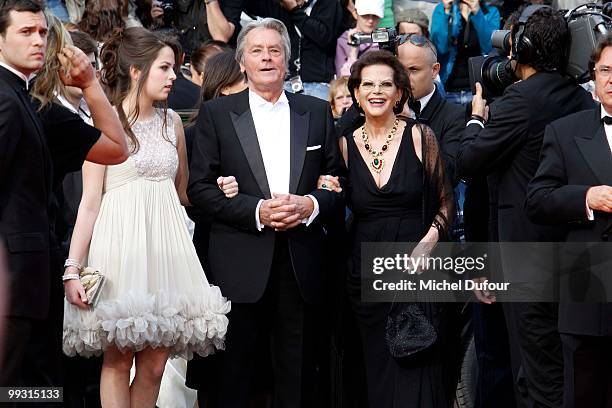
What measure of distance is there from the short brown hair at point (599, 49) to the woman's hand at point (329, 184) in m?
1.48

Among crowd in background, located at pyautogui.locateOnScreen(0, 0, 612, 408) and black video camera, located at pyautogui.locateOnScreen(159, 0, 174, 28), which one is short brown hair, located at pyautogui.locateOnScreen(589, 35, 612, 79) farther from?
black video camera, located at pyautogui.locateOnScreen(159, 0, 174, 28)

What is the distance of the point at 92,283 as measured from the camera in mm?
5824

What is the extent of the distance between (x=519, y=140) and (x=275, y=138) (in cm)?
132

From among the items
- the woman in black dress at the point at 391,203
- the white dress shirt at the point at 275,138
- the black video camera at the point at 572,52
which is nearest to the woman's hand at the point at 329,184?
the woman in black dress at the point at 391,203

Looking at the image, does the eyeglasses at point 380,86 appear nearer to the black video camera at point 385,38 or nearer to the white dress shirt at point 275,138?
the white dress shirt at point 275,138

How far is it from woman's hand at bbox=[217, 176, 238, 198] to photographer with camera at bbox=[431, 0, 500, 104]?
3741 millimetres

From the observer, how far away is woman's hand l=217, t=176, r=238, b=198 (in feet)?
20.0

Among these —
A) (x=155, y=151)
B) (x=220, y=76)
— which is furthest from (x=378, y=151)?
(x=155, y=151)

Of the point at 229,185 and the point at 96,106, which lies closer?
the point at 96,106

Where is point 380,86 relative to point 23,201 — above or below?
above

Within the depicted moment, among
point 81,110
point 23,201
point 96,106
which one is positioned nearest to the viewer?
point 23,201

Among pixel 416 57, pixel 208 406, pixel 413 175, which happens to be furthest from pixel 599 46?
pixel 208 406

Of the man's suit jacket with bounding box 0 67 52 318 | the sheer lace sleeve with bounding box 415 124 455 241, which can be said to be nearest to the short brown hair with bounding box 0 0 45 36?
the man's suit jacket with bounding box 0 67 52 318

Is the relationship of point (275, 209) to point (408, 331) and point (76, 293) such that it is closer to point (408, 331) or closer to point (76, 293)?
→ point (408, 331)
